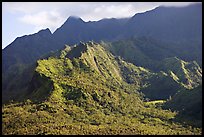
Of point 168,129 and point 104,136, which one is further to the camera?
point 168,129

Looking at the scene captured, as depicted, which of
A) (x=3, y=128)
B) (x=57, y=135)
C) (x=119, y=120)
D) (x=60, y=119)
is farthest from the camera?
(x=119, y=120)

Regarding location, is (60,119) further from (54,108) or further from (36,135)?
(36,135)

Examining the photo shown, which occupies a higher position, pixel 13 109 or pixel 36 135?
pixel 13 109

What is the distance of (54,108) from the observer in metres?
193

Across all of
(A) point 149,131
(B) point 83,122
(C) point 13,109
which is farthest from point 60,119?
(A) point 149,131

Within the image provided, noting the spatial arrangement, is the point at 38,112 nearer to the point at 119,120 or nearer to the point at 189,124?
the point at 119,120

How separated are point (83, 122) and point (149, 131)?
97.0ft

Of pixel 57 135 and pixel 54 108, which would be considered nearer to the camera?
pixel 57 135

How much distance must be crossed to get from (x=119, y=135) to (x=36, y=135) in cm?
3204

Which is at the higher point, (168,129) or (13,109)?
(13,109)

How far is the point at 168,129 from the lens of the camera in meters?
187

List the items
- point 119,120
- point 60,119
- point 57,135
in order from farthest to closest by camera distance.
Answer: point 119,120, point 60,119, point 57,135

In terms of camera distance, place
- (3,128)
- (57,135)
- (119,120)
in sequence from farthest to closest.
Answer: (119,120) → (3,128) → (57,135)

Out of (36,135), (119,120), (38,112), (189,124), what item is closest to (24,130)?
(36,135)
